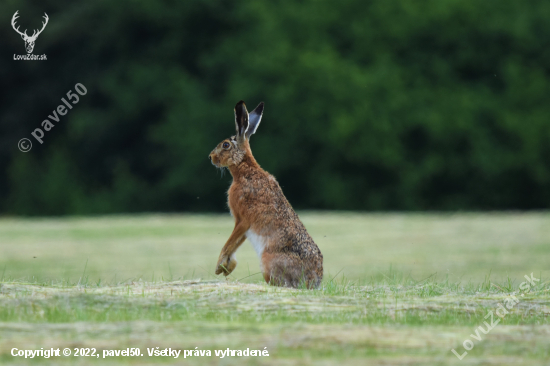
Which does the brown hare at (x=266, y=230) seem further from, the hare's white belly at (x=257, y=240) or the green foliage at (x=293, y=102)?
the green foliage at (x=293, y=102)

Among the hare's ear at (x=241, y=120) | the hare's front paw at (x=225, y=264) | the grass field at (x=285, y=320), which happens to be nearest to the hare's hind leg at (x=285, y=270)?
the grass field at (x=285, y=320)

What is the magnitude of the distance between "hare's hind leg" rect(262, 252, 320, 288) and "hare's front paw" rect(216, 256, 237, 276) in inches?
15.7

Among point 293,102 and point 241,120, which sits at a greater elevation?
point 293,102

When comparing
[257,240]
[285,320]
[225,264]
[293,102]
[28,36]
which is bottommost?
[285,320]

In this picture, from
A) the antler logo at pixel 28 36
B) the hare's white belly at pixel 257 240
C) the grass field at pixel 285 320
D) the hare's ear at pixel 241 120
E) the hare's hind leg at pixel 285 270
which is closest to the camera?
the grass field at pixel 285 320

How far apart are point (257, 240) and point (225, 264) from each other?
0.39 meters

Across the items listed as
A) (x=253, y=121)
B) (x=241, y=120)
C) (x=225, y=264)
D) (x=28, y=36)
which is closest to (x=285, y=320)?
(x=225, y=264)

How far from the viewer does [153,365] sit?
423 cm

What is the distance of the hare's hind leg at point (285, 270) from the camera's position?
727 cm

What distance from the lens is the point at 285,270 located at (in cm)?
728

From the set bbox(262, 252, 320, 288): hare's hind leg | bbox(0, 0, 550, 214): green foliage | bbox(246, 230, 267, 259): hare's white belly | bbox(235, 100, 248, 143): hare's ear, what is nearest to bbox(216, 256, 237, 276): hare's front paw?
bbox(246, 230, 267, 259): hare's white belly

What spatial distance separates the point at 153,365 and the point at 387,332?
152 cm

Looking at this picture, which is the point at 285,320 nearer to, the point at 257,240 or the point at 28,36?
the point at 257,240

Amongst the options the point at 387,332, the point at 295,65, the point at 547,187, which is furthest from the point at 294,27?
the point at 387,332
